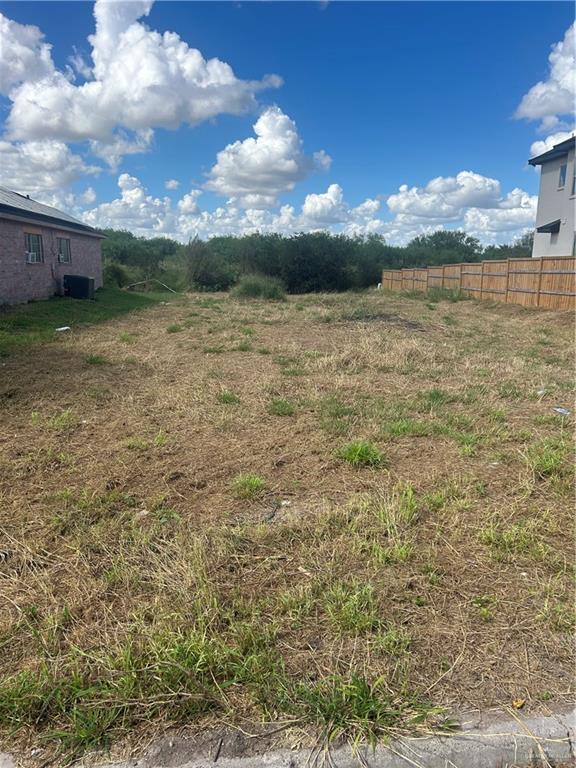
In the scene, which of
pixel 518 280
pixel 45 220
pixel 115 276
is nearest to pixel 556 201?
pixel 518 280

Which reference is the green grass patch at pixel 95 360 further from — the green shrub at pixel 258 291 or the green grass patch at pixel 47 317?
→ the green shrub at pixel 258 291

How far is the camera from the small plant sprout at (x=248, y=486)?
3.34 meters

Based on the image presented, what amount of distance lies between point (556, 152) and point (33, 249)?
2095 centimetres

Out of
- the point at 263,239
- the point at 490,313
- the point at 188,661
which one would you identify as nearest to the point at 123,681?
the point at 188,661

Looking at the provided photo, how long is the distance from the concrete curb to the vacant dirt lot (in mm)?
78

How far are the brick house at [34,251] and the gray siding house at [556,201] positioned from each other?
20.0 meters

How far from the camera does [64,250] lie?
1852 cm

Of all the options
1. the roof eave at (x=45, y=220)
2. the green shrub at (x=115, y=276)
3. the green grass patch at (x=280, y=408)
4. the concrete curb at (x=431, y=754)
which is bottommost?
the concrete curb at (x=431, y=754)

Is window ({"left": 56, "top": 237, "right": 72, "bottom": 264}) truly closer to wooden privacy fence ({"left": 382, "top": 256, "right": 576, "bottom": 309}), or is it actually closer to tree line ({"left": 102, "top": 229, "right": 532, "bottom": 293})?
tree line ({"left": 102, "top": 229, "right": 532, "bottom": 293})

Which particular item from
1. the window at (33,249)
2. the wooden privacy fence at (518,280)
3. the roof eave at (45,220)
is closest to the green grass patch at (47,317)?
the window at (33,249)

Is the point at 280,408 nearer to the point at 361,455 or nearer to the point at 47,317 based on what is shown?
the point at 361,455

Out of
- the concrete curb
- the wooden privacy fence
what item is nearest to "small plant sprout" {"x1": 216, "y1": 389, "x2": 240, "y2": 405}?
the concrete curb

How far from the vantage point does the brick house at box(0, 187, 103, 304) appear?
14.0 m

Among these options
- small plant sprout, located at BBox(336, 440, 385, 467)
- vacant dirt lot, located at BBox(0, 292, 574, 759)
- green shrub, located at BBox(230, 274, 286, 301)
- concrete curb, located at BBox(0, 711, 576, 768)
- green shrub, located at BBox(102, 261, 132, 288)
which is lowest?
concrete curb, located at BBox(0, 711, 576, 768)
